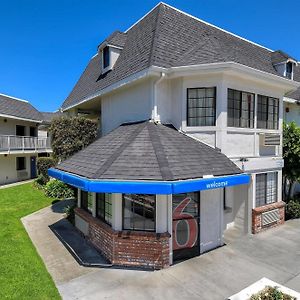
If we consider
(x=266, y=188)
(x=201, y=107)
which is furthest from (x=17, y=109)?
(x=266, y=188)

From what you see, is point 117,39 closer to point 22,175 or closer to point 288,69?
point 288,69

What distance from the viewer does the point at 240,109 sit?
500 inches

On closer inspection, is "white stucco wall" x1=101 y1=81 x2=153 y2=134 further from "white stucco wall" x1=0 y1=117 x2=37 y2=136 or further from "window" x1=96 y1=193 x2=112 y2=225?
"white stucco wall" x1=0 y1=117 x2=37 y2=136

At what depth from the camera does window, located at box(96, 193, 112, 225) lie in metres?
10.7

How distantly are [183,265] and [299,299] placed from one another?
435 centimetres

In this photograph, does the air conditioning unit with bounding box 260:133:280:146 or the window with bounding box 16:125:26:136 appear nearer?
the air conditioning unit with bounding box 260:133:280:146

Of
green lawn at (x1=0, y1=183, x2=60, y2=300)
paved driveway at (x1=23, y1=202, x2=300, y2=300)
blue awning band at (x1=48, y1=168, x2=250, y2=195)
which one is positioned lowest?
paved driveway at (x1=23, y1=202, x2=300, y2=300)

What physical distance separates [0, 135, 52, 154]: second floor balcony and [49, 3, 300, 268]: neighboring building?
53.8 feet

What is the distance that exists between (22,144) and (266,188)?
2691cm

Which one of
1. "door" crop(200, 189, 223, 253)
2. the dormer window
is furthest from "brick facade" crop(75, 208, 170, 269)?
the dormer window

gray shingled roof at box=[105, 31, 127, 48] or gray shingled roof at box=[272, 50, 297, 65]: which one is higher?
gray shingled roof at box=[105, 31, 127, 48]

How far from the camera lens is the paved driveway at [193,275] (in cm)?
793

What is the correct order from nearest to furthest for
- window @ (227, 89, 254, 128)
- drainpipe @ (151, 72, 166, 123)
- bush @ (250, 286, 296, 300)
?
bush @ (250, 286, 296, 300)
drainpipe @ (151, 72, 166, 123)
window @ (227, 89, 254, 128)

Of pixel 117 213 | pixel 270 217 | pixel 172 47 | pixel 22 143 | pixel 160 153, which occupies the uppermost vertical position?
pixel 172 47
